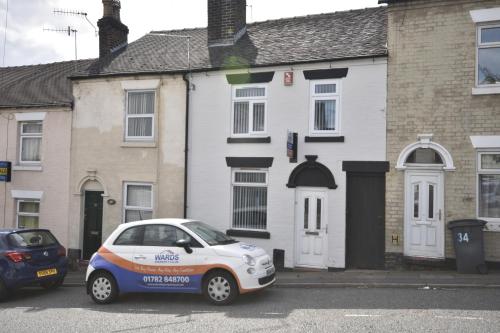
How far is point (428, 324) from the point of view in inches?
286

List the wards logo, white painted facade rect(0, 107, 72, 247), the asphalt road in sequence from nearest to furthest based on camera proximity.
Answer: the asphalt road → the wards logo → white painted facade rect(0, 107, 72, 247)

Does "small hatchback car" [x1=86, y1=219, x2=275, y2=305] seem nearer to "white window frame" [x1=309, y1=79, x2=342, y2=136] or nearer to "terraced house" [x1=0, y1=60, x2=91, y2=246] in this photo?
"white window frame" [x1=309, y1=79, x2=342, y2=136]

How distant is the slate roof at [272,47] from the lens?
12797mm

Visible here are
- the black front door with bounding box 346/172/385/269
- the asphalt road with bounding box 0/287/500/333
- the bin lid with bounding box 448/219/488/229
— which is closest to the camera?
the asphalt road with bounding box 0/287/500/333

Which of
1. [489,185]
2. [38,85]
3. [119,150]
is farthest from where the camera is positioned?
[38,85]

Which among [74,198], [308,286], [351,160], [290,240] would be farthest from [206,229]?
[74,198]

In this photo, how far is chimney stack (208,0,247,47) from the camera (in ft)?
49.9

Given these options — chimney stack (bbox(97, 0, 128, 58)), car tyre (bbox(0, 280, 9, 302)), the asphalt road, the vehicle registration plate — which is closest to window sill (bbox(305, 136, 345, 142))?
the asphalt road

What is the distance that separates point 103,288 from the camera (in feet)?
31.4

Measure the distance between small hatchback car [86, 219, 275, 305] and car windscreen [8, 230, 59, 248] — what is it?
219 centimetres

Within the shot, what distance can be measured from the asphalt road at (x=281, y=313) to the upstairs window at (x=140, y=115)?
232 inches

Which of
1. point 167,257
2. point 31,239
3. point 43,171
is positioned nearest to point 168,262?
point 167,257

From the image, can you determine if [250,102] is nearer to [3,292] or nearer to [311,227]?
[311,227]

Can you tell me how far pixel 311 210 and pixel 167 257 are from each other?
466 cm
